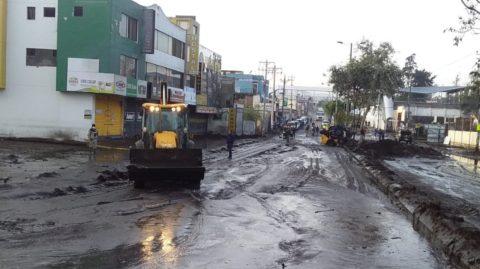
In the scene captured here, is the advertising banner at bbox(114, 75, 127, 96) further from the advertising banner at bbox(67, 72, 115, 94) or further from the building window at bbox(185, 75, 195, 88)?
the building window at bbox(185, 75, 195, 88)

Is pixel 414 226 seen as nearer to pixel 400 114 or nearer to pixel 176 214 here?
pixel 176 214

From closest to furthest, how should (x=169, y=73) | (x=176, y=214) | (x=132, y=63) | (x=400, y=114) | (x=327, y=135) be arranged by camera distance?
(x=176, y=214) < (x=132, y=63) < (x=169, y=73) < (x=327, y=135) < (x=400, y=114)

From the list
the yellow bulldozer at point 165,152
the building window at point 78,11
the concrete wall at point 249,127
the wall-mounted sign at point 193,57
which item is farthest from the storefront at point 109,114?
the concrete wall at point 249,127

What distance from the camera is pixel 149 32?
32.8 meters

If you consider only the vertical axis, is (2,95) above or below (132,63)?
below

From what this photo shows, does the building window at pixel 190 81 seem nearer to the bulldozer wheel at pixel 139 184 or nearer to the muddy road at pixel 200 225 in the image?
the muddy road at pixel 200 225

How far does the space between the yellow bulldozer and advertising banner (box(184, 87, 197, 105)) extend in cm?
2625

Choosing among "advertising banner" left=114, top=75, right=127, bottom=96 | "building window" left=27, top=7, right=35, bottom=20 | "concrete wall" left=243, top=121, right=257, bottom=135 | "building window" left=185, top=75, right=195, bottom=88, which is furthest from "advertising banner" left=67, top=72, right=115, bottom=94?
"concrete wall" left=243, top=121, right=257, bottom=135

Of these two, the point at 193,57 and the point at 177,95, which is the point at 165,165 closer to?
the point at 177,95

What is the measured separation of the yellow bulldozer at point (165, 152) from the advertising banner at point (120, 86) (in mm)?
15148

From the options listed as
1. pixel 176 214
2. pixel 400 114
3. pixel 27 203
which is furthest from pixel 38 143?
pixel 400 114

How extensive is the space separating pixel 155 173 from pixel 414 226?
723 centimetres

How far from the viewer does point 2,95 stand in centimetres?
3002

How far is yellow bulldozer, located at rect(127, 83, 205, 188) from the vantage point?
1322cm
